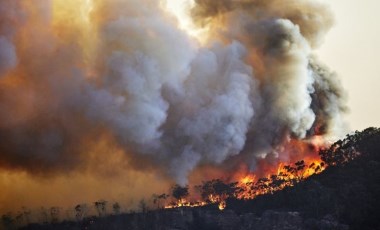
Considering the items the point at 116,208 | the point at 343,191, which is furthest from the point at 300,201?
the point at 116,208

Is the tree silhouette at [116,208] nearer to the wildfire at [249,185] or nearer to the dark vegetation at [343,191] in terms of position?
the wildfire at [249,185]

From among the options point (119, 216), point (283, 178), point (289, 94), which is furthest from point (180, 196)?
point (289, 94)

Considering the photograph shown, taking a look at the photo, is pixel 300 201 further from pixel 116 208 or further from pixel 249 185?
pixel 116 208

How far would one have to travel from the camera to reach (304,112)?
5418 inches

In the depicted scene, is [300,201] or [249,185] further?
[249,185]

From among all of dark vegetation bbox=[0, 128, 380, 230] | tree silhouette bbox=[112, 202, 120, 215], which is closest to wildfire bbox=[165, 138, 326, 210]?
dark vegetation bbox=[0, 128, 380, 230]

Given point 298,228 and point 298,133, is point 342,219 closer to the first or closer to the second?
point 298,228

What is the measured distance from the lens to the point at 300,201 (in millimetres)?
131000

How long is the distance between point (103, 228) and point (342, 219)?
5160 cm

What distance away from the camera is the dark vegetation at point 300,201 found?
409ft

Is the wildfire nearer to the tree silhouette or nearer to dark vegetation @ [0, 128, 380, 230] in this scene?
dark vegetation @ [0, 128, 380, 230]

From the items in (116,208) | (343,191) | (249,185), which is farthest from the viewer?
(116,208)

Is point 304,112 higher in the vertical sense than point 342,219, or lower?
higher

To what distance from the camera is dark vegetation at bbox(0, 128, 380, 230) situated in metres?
125
